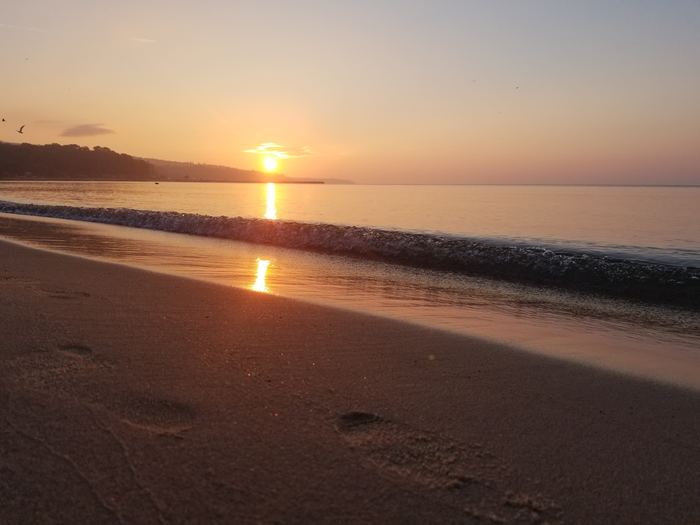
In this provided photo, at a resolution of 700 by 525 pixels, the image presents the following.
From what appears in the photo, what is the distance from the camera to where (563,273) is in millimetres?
13141

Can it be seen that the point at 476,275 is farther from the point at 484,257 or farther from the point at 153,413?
the point at 153,413

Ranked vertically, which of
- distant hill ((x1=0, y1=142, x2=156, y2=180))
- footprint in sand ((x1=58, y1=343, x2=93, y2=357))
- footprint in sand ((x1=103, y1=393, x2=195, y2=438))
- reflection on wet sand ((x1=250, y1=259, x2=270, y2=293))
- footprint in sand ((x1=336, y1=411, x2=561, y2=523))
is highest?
distant hill ((x1=0, y1=142, x2=156, y2=180))

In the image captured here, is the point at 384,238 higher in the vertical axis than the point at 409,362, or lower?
higher

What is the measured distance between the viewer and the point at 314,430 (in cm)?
346

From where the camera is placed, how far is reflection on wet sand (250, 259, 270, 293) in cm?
942

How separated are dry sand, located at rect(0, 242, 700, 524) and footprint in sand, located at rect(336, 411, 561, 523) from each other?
1cm

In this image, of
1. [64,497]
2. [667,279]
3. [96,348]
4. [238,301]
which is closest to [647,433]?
[64,497]

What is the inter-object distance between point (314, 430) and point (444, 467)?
88 cm

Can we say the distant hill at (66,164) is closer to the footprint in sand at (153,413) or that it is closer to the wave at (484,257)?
the wave at (484,257)

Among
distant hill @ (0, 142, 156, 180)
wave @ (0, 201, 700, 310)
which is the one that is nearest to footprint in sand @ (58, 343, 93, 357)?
wave @ (0, 201, 700, 310)

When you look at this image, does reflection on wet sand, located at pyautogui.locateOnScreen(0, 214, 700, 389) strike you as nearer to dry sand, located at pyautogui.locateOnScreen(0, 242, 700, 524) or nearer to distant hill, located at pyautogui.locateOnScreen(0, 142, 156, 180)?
dry sand, located at pyautogui.locateOnScreen(0, 242, 700, 524)

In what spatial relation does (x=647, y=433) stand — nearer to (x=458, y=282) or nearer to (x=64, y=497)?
(x=64, y=497)

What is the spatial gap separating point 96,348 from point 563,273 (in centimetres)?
1138

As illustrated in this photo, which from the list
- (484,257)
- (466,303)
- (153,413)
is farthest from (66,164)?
(153,413)
